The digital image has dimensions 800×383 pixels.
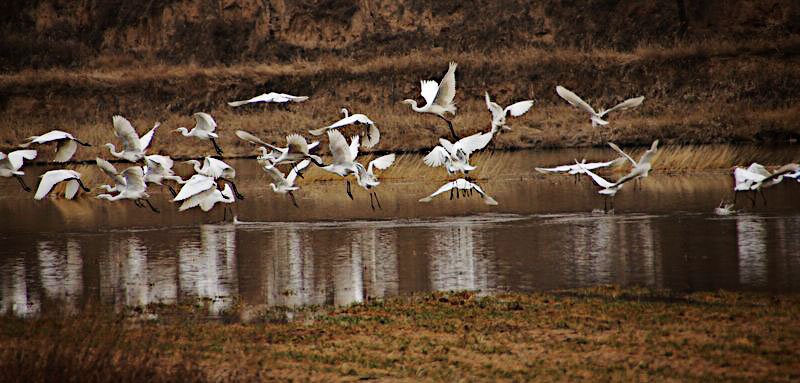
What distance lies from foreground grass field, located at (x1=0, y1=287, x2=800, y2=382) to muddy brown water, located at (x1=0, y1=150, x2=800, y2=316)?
2.85ft

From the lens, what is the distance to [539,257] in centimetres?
1675

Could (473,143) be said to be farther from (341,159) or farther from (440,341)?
(440,341)

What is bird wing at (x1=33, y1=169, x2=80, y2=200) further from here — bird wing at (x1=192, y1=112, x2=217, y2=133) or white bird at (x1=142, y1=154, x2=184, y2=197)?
bird wing at (x1=192, y1=112, x2=217, y2=133)

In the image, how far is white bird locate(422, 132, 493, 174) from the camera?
2233 cm

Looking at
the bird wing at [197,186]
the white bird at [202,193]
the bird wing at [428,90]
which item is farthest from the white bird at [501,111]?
the bird wing at [197,186]

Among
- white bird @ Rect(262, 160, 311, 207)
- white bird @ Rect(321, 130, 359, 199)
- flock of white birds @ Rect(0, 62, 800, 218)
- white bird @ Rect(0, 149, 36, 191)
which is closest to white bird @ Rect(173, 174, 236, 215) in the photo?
flock of white birds @ Rect(0, 62, 800, 218)

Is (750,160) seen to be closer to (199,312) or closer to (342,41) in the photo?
(199,312)

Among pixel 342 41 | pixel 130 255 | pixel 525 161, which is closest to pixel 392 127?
pixel 525 161

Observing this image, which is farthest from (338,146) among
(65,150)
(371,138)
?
(65,150)

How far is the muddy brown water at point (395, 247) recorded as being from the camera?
48.1ft

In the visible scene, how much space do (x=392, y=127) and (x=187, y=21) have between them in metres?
22.6

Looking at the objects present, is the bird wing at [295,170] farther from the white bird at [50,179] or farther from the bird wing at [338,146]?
the white bird at [50,179]

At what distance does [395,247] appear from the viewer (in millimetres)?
18453

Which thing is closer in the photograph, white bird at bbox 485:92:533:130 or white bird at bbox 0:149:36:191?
white bird at bbox 485:92:533:130
